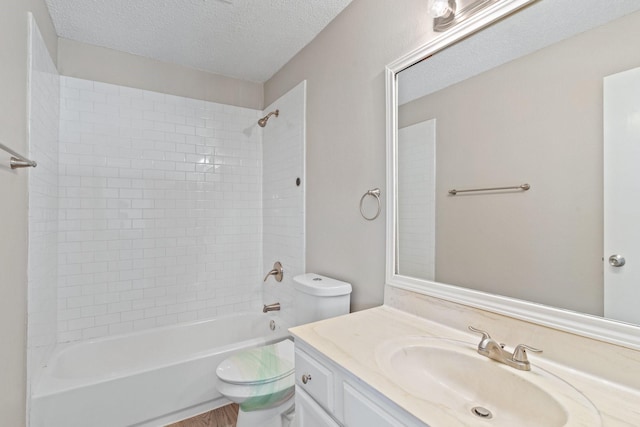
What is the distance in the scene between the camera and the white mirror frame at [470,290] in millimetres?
788

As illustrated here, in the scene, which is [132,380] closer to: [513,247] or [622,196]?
[513,247]

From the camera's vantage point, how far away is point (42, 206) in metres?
1.69

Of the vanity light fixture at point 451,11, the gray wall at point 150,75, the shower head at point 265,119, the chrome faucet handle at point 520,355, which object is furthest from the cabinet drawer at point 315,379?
the gray wall at point 150,75

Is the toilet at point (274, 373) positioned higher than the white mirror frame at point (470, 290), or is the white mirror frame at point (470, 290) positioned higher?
the white mirror frame at point (470, 290)

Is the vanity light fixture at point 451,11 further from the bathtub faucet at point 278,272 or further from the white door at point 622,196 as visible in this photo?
the bathtub faucet at point 278,272

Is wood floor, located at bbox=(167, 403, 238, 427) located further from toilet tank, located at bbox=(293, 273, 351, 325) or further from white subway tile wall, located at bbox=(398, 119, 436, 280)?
white subway tile wall, located at bbox=(398, 119, 436, 280)

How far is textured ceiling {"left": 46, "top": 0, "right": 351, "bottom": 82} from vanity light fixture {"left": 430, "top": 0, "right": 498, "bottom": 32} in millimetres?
693

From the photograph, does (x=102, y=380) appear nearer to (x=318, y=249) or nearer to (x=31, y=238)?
(x=31, y=238)

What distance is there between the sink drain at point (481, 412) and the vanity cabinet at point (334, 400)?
265 millimetres

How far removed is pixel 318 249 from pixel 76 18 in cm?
209

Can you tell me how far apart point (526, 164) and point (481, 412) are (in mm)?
751

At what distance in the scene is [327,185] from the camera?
192cm

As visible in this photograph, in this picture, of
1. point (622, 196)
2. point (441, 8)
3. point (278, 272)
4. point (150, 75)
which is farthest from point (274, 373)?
point (150, 75)

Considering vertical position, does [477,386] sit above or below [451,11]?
below
